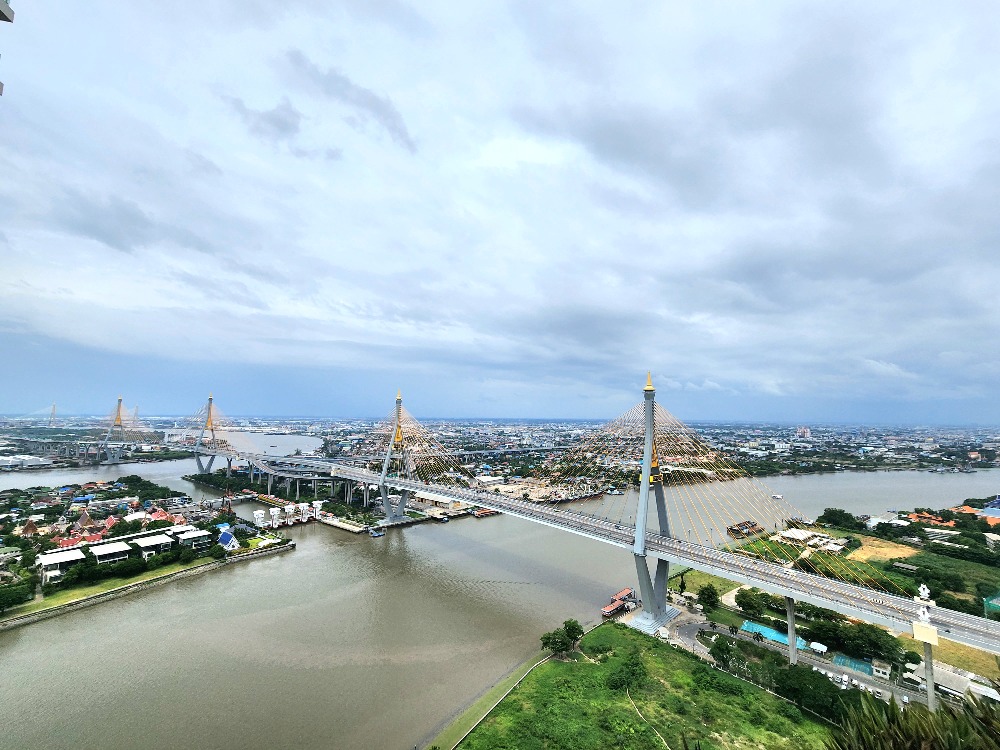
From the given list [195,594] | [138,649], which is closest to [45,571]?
[195,594]

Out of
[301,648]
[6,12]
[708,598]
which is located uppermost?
[6,12]

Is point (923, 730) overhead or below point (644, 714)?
overhead

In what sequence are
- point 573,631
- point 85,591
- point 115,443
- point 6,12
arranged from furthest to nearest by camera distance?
point 115,443, point 85,591, point 573,631, point 6,12

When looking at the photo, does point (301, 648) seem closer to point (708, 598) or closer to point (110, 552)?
point (110, 552)

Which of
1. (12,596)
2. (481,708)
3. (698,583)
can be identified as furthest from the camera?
(698,583)

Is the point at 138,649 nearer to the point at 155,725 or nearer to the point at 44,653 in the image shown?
the point at 44,653

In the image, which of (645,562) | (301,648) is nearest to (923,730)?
(645,562)

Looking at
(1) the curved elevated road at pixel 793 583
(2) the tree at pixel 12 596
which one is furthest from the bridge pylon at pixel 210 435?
(1) the curved elevated road at pixel 793 583
